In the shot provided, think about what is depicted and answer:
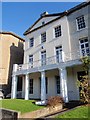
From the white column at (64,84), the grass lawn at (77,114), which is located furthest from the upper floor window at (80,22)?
the grass lawn at (77,114)

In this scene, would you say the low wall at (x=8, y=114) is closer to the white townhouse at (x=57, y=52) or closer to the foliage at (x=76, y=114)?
the foliage at (x=76, y=114)

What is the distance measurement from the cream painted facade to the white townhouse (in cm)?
342

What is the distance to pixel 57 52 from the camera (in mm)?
20109

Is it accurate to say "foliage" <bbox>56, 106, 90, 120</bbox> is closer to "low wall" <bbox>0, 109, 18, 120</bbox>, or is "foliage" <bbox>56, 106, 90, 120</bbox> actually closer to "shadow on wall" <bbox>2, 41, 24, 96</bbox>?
"low wall" <bbox>0, 109, 18, 120</bbox>

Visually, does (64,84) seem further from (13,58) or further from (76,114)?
(13,58)

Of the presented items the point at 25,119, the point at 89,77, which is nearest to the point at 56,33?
the point at 89,77

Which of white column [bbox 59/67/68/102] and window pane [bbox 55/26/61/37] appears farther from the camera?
window pane [bbox 55/26/61/37]

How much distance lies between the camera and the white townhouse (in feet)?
55.4

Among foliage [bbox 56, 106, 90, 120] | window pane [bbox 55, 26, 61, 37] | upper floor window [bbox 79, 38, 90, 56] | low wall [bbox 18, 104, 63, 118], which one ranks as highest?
window pane [bbox 55, 26, 61, 37]

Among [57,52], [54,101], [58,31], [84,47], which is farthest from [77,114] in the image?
[58,31]

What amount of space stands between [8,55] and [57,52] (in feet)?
32.6

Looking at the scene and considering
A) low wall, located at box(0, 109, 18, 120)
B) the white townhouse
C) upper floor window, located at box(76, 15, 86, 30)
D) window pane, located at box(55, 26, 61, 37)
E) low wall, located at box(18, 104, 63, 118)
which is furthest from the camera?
window pane, located at box(55, 26, 61, 37)

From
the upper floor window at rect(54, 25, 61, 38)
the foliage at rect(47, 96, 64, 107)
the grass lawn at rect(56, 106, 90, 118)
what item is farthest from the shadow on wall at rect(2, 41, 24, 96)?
the grass lawn at rect(56, 106, 90, 118)

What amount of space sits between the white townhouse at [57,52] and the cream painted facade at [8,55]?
3.42m
